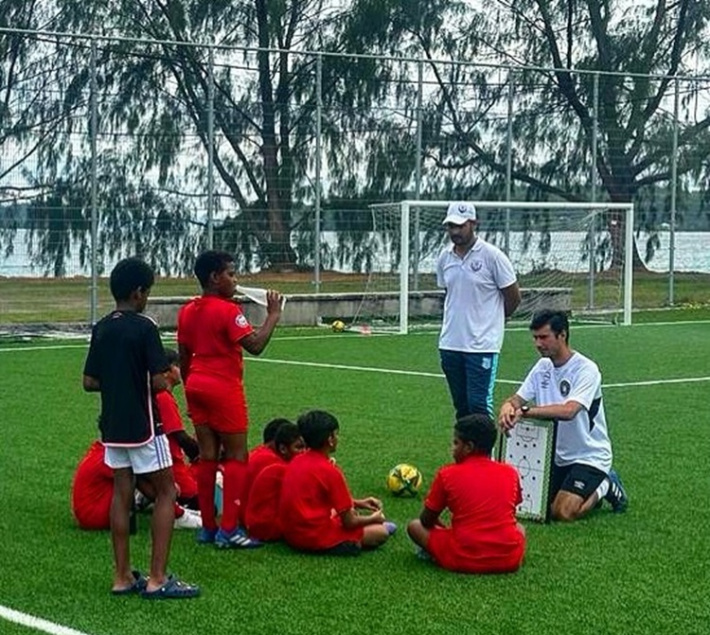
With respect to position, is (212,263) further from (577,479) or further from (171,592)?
(577,479)

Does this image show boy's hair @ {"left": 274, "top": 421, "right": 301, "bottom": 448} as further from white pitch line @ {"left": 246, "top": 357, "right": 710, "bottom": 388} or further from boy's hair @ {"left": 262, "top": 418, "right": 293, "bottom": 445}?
white pitch line @ {"left": 246, "top": 357, "right": 710, "bottom": 388}

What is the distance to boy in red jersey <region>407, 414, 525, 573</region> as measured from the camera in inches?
277

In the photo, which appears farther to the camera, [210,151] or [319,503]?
[210,151]

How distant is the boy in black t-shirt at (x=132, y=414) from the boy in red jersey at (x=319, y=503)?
3.00 feet

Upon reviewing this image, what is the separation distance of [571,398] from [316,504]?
1923mm

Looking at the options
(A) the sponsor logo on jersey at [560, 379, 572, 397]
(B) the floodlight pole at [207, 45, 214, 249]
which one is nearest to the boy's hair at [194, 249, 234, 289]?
(A) the sponsor logo on jersey at [560, 379, 572, 397]

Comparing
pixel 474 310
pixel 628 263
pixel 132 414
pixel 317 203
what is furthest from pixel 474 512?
pixel 628 263

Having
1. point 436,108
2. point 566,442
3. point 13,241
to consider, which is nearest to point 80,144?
point 13,241

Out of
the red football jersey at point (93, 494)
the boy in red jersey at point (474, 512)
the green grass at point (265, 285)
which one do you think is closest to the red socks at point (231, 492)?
the red football jersey at point (93, 494)

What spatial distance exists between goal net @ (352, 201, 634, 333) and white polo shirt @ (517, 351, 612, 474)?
14157 millimetres

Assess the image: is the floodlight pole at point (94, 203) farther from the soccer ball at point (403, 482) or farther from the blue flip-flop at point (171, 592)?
the blue flip-flop at point (171, 592)

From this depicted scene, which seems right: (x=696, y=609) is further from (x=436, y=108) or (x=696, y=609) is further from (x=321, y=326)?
(x=436, y=108)

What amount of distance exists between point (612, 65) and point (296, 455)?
2636 cm

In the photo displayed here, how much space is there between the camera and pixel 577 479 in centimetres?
856
